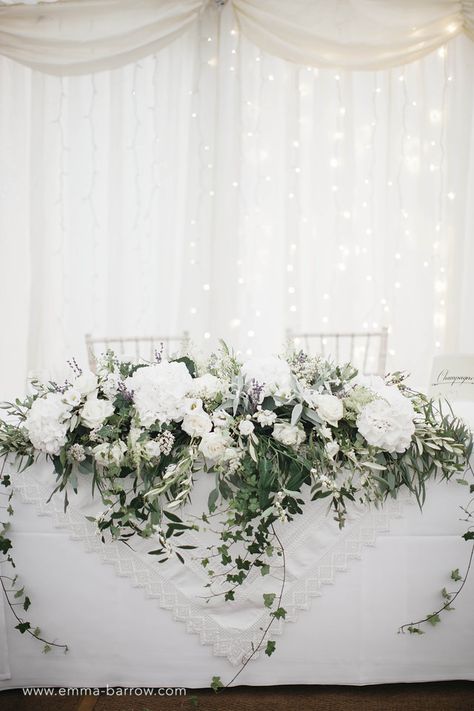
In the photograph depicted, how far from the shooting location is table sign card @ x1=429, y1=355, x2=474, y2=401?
1.99m

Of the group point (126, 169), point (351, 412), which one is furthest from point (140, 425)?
point (126, 169)

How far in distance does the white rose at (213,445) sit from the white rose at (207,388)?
0.12 metres

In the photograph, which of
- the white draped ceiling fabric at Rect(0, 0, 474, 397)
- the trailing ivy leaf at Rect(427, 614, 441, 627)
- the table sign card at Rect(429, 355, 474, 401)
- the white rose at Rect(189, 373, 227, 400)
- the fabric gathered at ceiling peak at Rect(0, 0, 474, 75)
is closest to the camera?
the white rose at Rect(189, 373, 227, 400)

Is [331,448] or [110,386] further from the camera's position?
[110,386]

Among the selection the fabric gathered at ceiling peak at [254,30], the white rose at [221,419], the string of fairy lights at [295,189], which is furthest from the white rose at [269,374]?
the fabric gathered at ceiling peak at [254,30]

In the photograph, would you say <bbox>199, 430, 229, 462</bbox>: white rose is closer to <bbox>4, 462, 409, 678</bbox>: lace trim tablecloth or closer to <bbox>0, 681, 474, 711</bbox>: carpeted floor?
<bbox>4, 462, 409, 678</bbox>: lace trim tablecloth

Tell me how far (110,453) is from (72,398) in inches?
6.5

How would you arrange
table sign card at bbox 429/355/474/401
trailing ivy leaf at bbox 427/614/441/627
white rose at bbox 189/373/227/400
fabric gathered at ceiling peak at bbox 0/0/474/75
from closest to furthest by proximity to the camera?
1. white rose at bbox 189/373/227/400
2. trailing ivy leaf at bbox 427/614/441/627
3. table sign card at bbox 429/355/474/401
4. fabric gathered at ceiling peak at bbox 0/0/474/75

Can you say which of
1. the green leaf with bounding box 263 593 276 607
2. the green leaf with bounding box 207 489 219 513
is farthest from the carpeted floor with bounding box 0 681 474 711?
the green leaf with bounding box 207 489 219 513

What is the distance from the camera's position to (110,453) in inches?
50.3

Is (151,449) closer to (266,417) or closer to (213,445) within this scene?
(213,445)

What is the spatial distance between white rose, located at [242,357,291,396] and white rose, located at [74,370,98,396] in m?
0.37

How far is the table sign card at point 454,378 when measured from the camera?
1.99 m

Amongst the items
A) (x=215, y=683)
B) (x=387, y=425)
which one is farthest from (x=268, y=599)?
(x=387, y=425)
